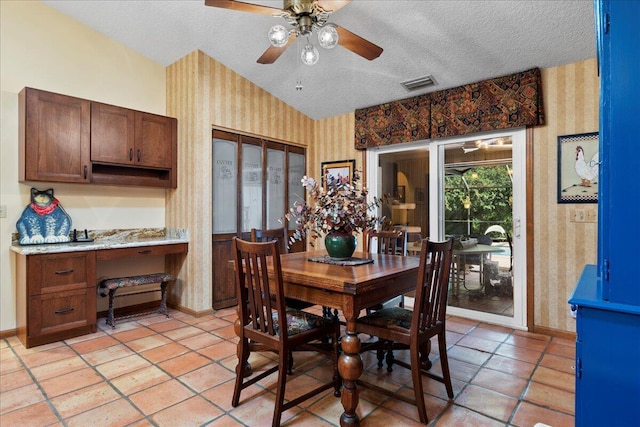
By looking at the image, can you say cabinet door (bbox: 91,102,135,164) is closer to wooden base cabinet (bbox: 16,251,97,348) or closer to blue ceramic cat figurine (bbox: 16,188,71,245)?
blue ceramic cat figurine (bbox: 16,188,71,245)

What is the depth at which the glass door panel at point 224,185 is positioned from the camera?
4.02 metres

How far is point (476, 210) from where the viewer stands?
3758 mm

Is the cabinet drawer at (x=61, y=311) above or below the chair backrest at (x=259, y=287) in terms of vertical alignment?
below

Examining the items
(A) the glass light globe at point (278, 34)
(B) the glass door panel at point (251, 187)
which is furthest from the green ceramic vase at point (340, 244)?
(B) the glass door panel at point (251, 187)

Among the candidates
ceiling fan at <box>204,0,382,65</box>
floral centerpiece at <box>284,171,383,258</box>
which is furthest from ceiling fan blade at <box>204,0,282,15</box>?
floral centerpiece at <box>284,171,383,258</box>

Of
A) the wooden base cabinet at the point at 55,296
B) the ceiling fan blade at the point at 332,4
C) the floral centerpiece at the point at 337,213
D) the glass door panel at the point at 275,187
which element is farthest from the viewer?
the glass door panel at the point at 275,187

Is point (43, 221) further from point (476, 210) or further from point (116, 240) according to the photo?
point (476, 210)

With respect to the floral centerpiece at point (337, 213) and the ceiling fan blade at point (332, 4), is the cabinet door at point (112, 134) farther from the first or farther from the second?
the ceiling fan blade at point (332, 4)

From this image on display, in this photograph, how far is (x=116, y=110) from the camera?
3580 millimetres

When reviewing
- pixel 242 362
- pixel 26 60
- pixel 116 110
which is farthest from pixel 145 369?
pixel 26 60

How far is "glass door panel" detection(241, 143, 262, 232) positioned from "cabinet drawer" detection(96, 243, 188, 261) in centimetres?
81

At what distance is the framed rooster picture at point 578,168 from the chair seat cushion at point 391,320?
6.64 feet

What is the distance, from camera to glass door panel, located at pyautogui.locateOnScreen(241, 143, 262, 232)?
4.33 meters

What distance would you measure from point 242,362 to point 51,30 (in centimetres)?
373
